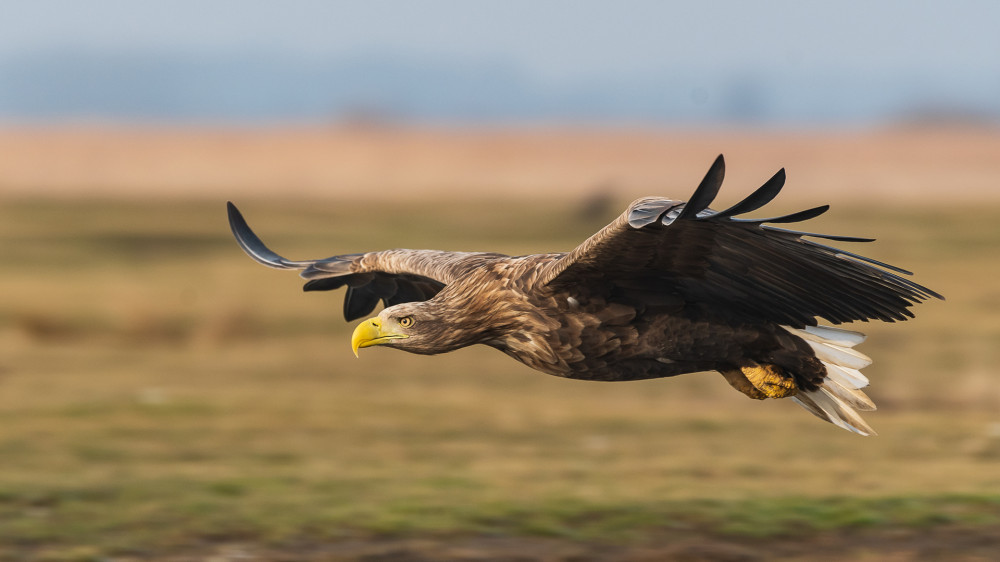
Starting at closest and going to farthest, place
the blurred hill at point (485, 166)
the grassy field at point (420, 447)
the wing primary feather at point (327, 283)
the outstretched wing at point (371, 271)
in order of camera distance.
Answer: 1. the outstretched wing at point (371, 271)
2. the wing primary feather at point (327, 283)
3. the grassy field at point (420, 447)
4. the blurred hill at point (485, 166)

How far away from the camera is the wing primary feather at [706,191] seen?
5.53 metres

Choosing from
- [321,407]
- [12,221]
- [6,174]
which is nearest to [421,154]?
[6,174]

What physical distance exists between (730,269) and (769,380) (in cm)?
94

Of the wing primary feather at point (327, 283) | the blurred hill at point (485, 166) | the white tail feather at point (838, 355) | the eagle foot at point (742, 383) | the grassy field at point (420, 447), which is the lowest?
the grassy field at point (420, 447)

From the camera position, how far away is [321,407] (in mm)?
17641

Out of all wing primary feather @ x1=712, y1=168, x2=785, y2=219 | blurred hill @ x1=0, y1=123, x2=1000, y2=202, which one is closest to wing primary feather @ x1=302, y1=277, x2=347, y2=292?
wing primary feather @ x1=712, y1=168, x2=785, y2=219

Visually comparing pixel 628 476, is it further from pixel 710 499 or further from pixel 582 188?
pixel 582 188

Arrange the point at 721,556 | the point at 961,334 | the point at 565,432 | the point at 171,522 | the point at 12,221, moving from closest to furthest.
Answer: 1. the point at 721,556
2. the point at 171,522
3. the point at 565,432
4. the point at 961,334
5. the point at 12,221

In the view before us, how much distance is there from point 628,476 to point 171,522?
4.36 metres

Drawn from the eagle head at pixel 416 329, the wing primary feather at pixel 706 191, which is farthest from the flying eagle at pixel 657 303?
the wing primary feather at pixel 706 191

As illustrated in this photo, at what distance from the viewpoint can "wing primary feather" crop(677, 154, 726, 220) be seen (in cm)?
553

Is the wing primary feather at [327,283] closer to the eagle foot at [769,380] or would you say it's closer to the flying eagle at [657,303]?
the flying eagle at [657,303]

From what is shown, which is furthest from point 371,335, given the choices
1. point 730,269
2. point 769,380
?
point 769,380

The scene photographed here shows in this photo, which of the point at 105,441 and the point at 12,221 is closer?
the point at 105,441
